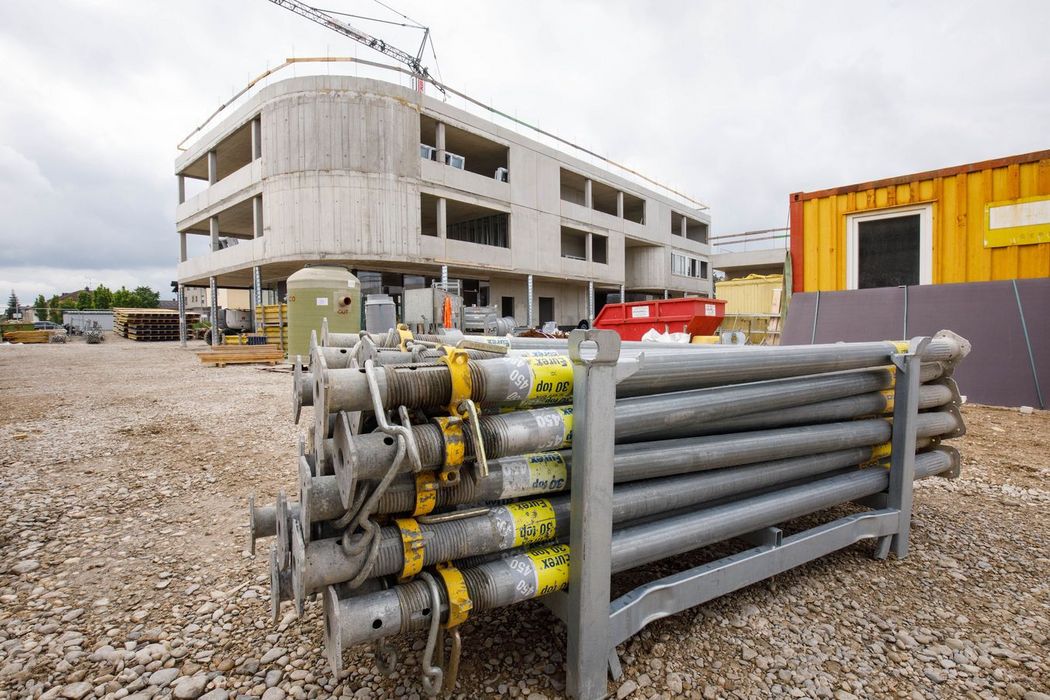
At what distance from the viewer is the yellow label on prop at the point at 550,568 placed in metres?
1.62

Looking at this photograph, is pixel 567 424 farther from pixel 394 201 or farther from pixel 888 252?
pixel 394 201

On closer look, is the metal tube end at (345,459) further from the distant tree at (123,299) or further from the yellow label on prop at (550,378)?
the distant tree at (123,299)

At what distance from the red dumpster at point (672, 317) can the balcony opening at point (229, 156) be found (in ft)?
60.2

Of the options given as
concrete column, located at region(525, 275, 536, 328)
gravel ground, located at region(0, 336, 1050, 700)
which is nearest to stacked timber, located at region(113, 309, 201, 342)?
concrete column, located at region(525, 275, 536, 328)

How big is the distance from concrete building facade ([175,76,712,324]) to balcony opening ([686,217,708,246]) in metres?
9.24

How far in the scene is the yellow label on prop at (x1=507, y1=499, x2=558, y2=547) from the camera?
163cm

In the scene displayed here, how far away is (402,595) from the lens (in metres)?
1.45

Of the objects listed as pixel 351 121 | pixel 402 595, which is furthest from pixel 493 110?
pixel 402 595

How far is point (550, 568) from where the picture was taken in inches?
64.5

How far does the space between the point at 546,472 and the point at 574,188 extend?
3069 cm

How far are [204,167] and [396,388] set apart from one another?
103 ft

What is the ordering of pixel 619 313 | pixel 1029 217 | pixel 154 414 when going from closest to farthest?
pixel 154 414 < pixel 1029 217 < pixel 619 313

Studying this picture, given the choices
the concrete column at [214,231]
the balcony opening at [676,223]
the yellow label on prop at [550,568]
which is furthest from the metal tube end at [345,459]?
the balcony opening at [676,223]

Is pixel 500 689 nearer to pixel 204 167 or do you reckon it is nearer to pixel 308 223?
pixel 308 223
